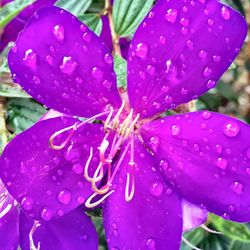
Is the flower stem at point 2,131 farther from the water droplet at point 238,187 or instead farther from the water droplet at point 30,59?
the water droplet at point 238,187

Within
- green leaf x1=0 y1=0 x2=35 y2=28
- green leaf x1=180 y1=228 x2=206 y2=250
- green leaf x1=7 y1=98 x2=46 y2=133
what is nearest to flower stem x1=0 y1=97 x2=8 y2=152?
green leaf x1=7 y1=98 x2=46 y2=133

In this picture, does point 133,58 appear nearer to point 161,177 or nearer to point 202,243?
point 161,177

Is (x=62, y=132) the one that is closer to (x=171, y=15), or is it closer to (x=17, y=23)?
(x=171, y=15)

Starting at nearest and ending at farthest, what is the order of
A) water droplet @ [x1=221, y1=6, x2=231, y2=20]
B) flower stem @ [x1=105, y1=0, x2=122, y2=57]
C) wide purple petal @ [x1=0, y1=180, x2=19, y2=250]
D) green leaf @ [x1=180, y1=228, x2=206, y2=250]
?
water droplet @ [x1=221, y1=6, x2=231, y2=20]
wide purple petal @ [x1=0, y1=180, x2=19, y2=250]
flower stem @ [x1=105, y1=0, x2=122, y2=57]
green leaf @ [x1=180, y1=228, x2=206, y2=250]

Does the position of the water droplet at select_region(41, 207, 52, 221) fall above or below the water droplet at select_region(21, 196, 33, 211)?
below

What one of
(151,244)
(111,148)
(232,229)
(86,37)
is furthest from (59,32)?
(232,229)

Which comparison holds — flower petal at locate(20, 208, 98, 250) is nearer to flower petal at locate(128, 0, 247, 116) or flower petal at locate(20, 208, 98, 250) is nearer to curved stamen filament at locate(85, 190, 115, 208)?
curved stamen filament at locate(85, 190, 115, 208)

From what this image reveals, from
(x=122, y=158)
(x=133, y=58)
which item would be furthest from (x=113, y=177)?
(x=133, y=58)
